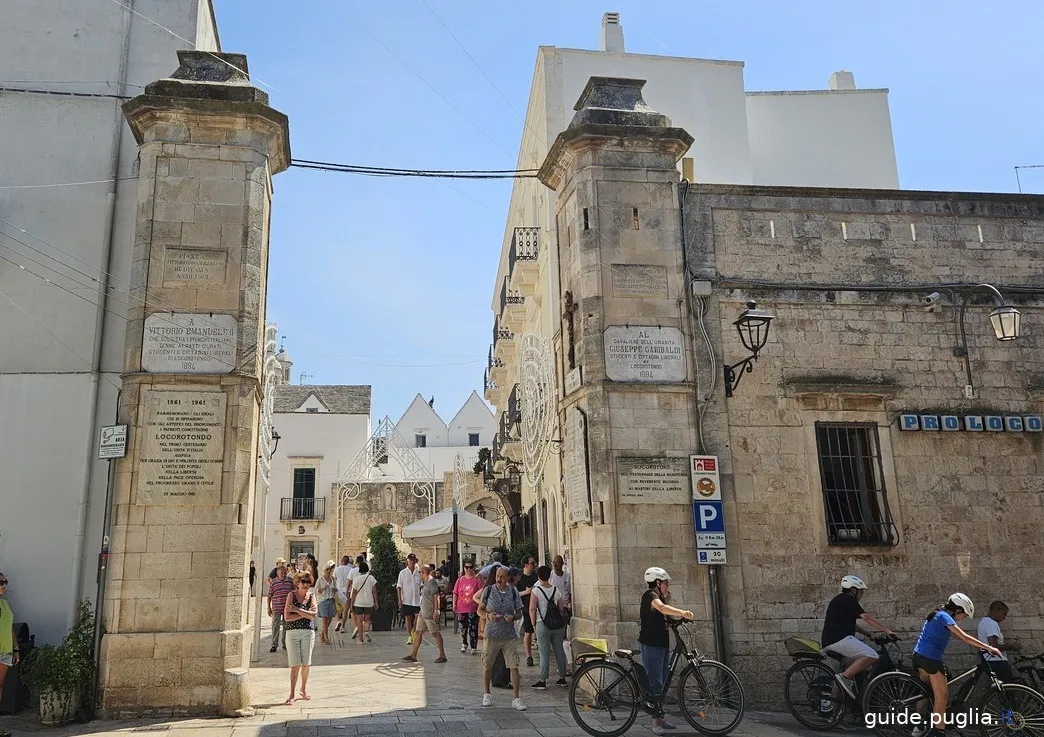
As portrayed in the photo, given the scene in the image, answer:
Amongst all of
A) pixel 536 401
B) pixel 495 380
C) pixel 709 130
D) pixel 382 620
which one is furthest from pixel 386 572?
pixel 709 130

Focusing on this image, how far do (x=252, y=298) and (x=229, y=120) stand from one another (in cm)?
204

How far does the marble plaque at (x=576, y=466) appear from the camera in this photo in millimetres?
9461

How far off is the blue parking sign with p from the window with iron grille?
1376 mm

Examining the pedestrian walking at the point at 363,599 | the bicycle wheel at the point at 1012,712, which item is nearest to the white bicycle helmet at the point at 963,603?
the bicycle wheel at the point at 1012,712

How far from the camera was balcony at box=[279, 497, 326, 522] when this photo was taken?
34.7 metres

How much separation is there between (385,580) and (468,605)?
19.4 feet

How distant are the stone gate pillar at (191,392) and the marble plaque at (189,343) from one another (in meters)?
0.01

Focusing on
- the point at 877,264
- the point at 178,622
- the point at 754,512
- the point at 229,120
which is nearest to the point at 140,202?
the point at 229,120

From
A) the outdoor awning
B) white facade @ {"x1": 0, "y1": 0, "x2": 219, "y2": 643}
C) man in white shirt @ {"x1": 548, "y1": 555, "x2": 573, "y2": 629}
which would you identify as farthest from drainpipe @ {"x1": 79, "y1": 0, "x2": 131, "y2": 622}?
the outdoor awning

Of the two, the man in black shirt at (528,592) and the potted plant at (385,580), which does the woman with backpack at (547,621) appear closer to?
the man in black shirt at (528,592)

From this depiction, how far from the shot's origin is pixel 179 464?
28.8 ft

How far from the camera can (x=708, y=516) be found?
935 centimetres

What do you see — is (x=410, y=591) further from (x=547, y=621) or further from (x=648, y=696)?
(x=648, y=696)

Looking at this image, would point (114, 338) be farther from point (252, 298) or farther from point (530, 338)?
point (530, 338)
